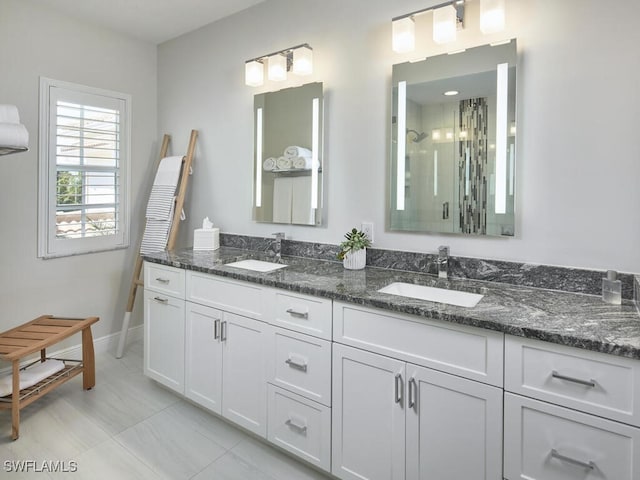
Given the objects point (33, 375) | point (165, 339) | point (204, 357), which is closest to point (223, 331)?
point (204, 357)

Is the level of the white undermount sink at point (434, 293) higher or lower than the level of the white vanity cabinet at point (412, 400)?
higher

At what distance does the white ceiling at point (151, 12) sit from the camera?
8.91ft

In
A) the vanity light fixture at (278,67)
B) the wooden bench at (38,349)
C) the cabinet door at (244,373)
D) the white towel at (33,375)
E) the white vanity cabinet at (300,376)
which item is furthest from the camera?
the vanity light fixture at (278,67)

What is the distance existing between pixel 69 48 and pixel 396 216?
2.68 m

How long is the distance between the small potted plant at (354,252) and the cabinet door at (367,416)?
1.92 feet

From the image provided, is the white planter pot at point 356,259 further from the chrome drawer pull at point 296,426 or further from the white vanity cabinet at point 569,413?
the white vanity cabinet at point 569,413

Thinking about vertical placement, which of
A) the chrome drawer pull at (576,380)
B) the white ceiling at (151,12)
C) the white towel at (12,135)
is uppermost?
the white ceiling at (151,12)

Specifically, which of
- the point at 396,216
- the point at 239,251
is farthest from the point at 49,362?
the point at 396,216

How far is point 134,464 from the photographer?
1927 mm

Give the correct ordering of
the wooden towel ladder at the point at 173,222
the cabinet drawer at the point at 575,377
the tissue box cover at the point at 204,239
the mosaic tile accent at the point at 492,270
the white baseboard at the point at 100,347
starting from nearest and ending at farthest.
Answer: the cabinet drawer at the point at 575,377 → the mosaic tile accent at the point at 492,270 → the tissue box cover at the point at 204,239 → the white baseboard at the point at 100,347 → the wooden towel ladder at the point at 173,222

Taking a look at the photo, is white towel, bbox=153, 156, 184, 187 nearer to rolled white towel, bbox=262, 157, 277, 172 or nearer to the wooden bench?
rolled white towel, bbox=262, 157, 277, 172

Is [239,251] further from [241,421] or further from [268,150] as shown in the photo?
[241,421]

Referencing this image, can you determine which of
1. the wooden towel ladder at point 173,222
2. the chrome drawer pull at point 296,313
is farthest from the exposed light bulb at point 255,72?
the chrome drawer pull at point 296,313

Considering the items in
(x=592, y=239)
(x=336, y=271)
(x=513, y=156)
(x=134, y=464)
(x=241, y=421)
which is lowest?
(x=134, y=464)
